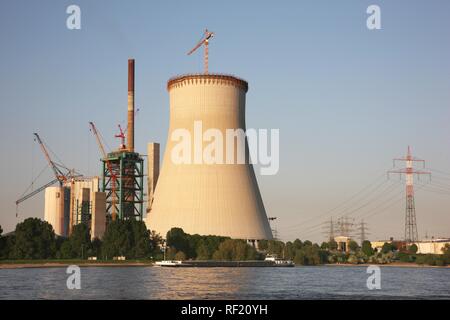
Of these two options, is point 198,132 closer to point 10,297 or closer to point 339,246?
point 10,297

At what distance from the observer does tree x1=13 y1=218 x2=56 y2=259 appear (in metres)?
81.5

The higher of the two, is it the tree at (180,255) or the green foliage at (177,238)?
the green foliage at (177,238)

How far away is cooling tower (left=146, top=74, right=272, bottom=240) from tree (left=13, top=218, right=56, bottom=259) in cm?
1562

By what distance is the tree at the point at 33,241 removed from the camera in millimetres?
81500

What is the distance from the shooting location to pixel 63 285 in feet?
151

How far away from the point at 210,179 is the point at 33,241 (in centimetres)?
2447

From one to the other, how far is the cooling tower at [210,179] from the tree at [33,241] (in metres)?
15.6

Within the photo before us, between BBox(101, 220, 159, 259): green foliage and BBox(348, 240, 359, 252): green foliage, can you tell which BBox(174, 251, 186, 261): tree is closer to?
BBox(101, 220, 159, 259): green foliage

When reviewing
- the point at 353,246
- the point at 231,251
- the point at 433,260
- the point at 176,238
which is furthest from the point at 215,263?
the point at 353,246

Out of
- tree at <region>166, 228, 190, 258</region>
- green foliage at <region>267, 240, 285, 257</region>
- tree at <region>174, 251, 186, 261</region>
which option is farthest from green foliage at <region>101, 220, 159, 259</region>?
green foliage at <region>267, 240, 285, 257</region>

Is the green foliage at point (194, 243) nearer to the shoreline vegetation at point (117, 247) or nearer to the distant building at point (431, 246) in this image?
the shoreline vegetation at point (117, 247)

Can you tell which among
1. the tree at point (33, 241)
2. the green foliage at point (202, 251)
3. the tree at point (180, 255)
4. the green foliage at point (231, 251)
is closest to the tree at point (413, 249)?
the green foliage at point (231, 251)
